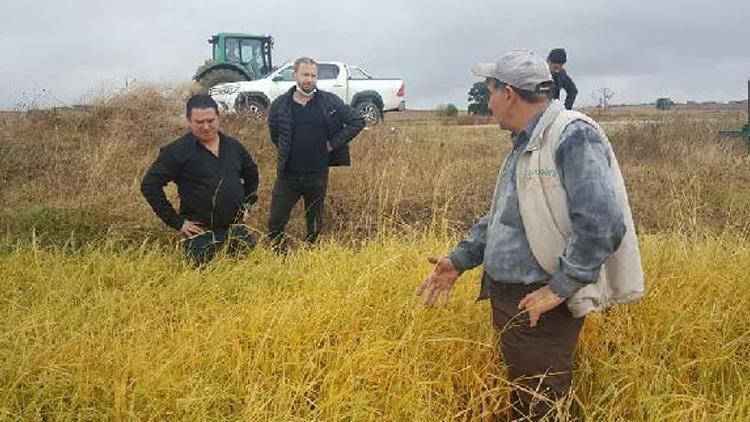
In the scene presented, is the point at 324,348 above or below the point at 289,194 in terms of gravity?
below

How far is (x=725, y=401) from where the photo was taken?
2477 millimetres

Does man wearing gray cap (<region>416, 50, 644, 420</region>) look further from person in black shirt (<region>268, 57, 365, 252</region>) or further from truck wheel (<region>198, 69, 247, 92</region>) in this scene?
truck wheel (<region>198, 69, 247, 92</region>)

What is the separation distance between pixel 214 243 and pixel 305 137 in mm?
1161

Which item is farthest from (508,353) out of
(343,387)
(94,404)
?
(94,404)

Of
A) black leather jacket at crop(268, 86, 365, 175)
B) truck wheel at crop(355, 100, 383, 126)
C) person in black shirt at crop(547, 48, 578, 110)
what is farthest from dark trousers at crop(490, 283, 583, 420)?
truck wheel at crop(355, 100, 383, 126)

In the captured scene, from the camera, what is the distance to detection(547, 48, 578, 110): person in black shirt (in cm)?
614

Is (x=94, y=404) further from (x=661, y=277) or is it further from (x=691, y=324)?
(x=661, y=277)

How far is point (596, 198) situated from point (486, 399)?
1.05 meters

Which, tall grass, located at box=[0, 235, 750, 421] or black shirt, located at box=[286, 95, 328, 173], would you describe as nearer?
tall grass, located at box=[0, 235, 750, 421]

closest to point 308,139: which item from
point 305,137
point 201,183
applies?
point 305,137

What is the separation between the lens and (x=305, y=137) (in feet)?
14.9

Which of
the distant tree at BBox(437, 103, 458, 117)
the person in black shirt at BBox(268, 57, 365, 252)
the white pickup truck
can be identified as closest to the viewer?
the person in black shirt at BBox(268, 57, 365, 252)

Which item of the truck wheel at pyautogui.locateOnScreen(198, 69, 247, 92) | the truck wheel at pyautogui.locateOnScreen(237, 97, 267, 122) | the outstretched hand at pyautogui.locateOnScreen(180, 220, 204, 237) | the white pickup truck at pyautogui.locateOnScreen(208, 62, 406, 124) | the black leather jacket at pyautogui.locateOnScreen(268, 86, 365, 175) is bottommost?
the outstretched hand at pyautogui.locateOnScreen(180, 220, 204, 237)

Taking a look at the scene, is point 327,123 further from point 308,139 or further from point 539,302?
point 539,302
